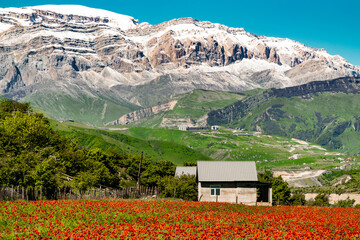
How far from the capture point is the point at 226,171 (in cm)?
8225

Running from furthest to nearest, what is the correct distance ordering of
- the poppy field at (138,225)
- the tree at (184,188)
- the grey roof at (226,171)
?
the tree at (184,188), the grey roof at (226,171), the poppy field at (138,225)

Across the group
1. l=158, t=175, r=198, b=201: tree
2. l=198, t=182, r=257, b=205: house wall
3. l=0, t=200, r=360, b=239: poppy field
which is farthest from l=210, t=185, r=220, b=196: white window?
l=0, t=200, r=360, b=239: poppy field

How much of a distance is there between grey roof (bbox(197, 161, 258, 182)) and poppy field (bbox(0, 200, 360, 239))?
37.9 metres

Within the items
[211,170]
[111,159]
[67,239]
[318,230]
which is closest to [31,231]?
[67,239]

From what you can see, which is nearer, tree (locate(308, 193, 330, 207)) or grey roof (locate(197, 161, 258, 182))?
→ grey roof (locate(197, 161, 258, 182))

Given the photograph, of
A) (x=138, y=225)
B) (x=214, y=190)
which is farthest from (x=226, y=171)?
(x=138, y=225)

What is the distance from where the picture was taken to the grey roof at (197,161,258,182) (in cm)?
8088

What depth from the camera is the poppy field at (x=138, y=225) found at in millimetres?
24531

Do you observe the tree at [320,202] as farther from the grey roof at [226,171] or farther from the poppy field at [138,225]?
the poppy field at [138,225]

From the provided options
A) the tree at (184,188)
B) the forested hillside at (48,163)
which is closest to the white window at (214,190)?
the tree at (184,188)

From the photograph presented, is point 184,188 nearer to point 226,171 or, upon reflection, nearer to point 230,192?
point 226,171

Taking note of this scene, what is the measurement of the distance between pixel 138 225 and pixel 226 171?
5472 centimetres

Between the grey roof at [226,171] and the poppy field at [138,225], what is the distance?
3792 cm

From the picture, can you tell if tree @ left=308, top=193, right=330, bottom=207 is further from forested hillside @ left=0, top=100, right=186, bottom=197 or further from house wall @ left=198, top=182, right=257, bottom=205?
forested hillside @ left=0, top=100, right=186, bottom=197
